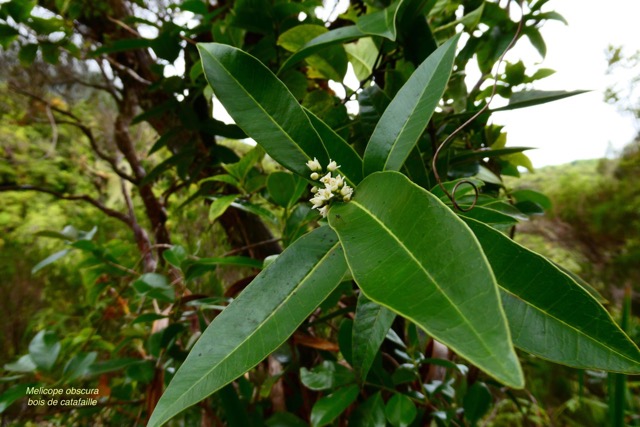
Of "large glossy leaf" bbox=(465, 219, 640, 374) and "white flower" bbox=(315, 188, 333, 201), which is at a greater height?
"white flower" bbox=(315, 188, 333, 201)

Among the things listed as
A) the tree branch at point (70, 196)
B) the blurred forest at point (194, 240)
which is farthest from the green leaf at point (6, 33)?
the tree branch at point (70, 196)

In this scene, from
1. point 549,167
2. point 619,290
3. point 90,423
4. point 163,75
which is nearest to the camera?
point 163,75

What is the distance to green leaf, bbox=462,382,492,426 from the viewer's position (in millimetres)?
475

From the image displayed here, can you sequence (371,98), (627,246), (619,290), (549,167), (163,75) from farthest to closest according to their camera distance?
(549,167), (627,246), (619,290), (163,75), (371,98)

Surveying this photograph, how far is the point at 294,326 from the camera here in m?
0.18

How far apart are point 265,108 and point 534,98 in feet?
0.96

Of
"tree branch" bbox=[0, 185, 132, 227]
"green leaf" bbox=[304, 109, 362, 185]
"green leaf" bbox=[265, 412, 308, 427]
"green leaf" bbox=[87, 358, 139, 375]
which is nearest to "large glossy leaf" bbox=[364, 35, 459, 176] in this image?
"green leaf" bbox=[304, 109, 362, 185]

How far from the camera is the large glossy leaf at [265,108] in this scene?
0.24 m

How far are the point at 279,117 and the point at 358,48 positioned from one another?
27cm

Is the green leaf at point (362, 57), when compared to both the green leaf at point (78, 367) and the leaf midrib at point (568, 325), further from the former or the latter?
the green leaf at point (78, 367)

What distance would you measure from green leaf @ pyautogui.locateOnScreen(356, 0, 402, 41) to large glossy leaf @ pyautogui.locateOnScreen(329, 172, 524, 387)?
0.52 ft

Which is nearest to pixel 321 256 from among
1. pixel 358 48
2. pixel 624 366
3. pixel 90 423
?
pixel 624 366

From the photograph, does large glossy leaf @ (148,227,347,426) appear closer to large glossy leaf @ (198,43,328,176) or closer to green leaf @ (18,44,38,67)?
large glossy leaf @ (198,43,328,176)

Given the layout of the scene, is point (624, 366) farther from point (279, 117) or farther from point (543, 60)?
point (543, 60)
